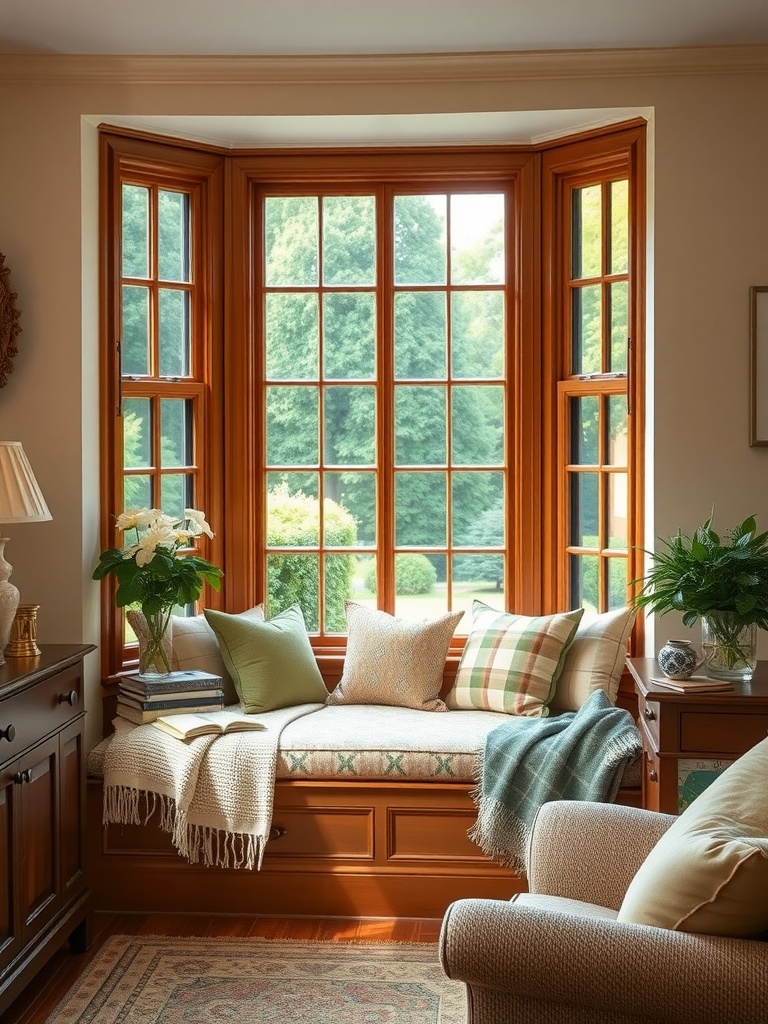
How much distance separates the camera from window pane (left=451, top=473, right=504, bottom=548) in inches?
183

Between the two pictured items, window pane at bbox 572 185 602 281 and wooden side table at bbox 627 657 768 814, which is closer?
wooden side table at bbox 627 657 768 814

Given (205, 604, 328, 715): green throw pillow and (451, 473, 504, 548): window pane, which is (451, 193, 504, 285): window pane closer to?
(451, 473, 504, 548): window pane

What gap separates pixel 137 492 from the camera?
4.44 m

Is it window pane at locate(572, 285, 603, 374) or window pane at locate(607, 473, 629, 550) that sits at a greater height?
window pane at locate(572, 285, 603, 374)

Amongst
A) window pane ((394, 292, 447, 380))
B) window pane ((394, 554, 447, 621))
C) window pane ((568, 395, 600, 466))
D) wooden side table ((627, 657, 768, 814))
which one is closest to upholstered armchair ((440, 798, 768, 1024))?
wooden side table ((627, 657, 768, 814))

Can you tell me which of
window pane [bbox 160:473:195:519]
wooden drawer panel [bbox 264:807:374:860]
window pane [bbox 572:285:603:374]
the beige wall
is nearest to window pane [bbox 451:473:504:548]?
window pane [bbox 572:285:603:374]

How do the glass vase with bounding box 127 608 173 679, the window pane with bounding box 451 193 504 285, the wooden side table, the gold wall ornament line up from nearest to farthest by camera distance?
1. the wooden side table
2. the gold wall ornament
3. the glass vase with bounding box 127 608 173 679
4. the window pane with bounding box 451 193 504 285

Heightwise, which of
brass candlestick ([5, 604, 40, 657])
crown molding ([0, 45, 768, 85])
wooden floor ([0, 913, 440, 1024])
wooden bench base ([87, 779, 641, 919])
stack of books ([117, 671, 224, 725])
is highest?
crown molding ([0, 45, 768, 85])

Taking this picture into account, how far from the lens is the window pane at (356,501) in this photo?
15.4 feet

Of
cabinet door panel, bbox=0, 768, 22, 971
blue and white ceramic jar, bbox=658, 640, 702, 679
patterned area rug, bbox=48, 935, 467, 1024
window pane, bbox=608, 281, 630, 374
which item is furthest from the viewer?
window pane, bbox=608, 281, 630, 374

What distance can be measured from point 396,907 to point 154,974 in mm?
866

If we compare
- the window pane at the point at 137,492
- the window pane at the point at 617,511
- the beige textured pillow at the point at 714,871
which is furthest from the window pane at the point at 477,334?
the beige textured pillow at the point at 714,871

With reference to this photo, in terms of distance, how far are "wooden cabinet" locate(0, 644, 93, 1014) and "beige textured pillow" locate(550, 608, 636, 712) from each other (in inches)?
69.6

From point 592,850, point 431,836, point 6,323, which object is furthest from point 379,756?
point 6,323
